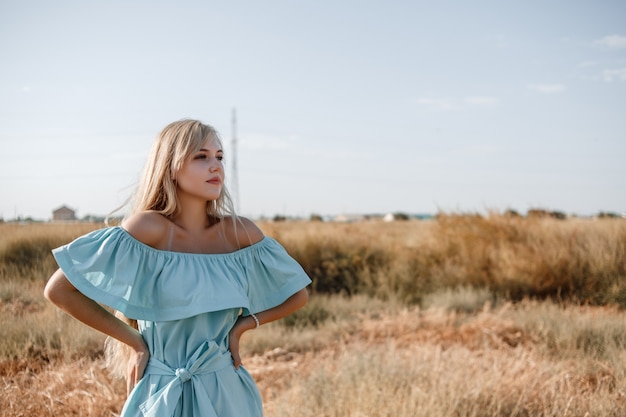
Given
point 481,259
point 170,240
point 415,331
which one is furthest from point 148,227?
point 481,259

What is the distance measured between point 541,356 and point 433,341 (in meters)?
1.33

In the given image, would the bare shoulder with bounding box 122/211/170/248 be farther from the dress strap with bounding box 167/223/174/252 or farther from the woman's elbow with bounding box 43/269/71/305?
the woman's elbow with bounding box 43/269/71/305

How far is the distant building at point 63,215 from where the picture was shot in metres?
7.44

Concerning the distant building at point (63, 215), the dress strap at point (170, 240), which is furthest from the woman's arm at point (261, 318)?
the distant building at point (63, 215)

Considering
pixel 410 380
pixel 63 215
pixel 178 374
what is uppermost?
pixel 63 215

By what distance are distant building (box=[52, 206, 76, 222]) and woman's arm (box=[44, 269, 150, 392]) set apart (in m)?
5.64

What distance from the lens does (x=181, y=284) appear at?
→ 224cm

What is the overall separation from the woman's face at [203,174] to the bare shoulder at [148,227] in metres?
0.17

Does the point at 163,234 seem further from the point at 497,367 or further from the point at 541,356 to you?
the point at 541,356

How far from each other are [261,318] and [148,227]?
62cm

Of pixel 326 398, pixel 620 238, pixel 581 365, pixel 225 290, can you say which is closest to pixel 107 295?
pixel 225 290

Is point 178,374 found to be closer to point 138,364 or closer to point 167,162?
point 138,364

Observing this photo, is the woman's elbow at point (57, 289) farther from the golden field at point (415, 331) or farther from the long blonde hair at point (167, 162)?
the golden field at point (415, 331)

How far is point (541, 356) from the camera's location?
239 inches
